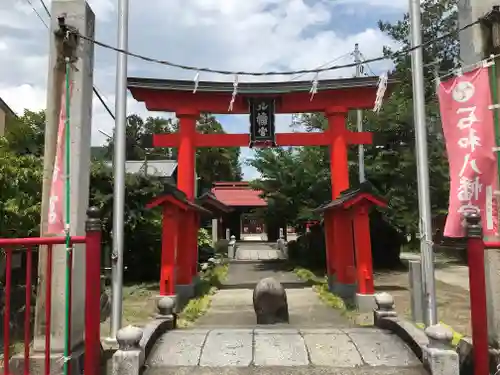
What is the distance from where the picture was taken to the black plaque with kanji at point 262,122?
12.0 m

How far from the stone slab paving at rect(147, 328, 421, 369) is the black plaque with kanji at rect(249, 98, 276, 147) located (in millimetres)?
7188

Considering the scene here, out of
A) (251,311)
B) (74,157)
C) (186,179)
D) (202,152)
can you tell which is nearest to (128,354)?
(74,157)

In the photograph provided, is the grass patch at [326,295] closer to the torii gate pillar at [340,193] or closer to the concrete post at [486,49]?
the torii gate pillar at [340,193]

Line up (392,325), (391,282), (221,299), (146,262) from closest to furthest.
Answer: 1. (392,325)
2. (221,299)
3. (391,282)
4. (146,262)

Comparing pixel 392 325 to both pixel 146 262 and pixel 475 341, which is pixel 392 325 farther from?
pixel 146 262

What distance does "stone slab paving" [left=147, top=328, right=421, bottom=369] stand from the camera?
14.9 feet

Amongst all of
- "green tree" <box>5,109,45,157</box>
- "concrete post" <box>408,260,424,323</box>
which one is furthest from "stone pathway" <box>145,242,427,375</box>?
"green tree" <box>5,109,45,157</box>

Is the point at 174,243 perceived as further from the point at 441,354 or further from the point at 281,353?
the point at 441,354

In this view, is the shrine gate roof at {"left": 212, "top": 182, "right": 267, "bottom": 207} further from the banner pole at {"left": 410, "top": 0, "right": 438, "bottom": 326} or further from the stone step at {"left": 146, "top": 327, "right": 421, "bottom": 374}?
the stone step at {"left": 146, "top": 327, "right": 421, "bottom": 374}

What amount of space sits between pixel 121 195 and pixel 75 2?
115 inches

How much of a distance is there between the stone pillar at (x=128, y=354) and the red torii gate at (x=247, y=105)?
8135 mm

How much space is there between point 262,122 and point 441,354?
8.76 m

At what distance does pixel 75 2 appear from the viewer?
5184 mm

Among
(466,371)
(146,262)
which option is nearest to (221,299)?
(146,262)
